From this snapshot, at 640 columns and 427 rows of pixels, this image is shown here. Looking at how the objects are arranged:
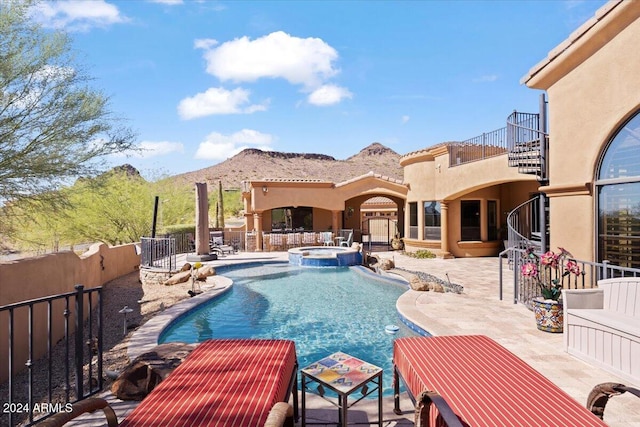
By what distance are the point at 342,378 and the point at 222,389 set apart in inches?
48.2

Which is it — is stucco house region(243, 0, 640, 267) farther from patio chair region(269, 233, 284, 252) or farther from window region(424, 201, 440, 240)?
patio chair region(269, 233, 284, 252)

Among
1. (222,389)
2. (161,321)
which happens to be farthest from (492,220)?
(222,389)

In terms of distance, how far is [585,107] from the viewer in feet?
23.0

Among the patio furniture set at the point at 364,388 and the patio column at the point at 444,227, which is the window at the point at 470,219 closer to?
the patio column at the point at 444,227

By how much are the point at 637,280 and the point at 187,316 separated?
8613 mm

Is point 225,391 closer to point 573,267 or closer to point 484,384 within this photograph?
point 484,384

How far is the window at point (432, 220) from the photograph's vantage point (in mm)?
18719

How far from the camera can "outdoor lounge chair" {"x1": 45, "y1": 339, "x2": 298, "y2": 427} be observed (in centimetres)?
227

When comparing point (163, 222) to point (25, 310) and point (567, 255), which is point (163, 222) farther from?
point (567, 255)

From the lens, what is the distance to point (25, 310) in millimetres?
6082

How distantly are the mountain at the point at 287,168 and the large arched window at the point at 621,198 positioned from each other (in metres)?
66.6

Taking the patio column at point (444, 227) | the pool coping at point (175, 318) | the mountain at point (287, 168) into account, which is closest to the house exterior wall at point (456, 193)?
the patio column at point (444, 227)

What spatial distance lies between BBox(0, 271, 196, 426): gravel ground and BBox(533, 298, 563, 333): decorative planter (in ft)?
23.3

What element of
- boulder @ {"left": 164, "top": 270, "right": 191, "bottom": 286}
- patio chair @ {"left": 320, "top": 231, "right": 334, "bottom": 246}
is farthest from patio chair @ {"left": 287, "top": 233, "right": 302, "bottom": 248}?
boulder @ {"left": 164, "top": 270, "right": 191, "bottom": 286}
